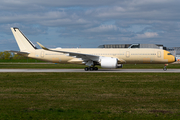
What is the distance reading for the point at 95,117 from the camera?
830 centimetres

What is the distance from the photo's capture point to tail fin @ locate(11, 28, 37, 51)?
4000cm

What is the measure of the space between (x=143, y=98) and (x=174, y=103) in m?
1.83

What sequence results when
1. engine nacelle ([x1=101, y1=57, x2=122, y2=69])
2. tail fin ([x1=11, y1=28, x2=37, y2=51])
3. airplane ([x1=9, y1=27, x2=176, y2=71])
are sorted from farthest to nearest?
1. tail fin ([x1=11, y1=28, x2=37, y2=51])
2. airplane ([x1=9, y1=27, x2=176, y2=71])
3. engine nacelle ([x1=101, y1=57, x2=122, y2=69])

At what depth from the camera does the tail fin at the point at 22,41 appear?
4000 centimetres

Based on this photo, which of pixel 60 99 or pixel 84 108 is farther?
pixel 60 99

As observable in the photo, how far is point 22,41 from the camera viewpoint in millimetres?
40094

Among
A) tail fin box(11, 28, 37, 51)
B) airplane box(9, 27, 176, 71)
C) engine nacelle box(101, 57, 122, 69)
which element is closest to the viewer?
engine nacelle box(101, 57, 122, 69)

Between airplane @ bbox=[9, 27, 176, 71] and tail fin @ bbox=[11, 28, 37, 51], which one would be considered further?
tail fin @ bbox=[11, 28, 37, 51]

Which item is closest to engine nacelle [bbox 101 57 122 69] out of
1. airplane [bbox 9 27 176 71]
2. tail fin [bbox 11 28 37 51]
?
airplane [bbox 9 27 176 71]

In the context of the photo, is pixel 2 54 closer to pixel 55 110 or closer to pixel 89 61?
pixel 89 61

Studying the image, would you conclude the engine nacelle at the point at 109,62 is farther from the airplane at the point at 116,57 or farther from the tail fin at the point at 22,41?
the tail fin at the point at 22,41

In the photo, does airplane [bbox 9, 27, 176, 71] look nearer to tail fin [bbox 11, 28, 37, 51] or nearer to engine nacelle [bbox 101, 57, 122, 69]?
engine nacelle [bbox 101, 57, 122, 69]

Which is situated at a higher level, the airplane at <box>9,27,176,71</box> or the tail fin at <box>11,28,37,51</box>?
the tail fin at <box>11,28,37,51</box>

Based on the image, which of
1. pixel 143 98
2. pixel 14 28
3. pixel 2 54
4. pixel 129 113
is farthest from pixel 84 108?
pixel 2 54
